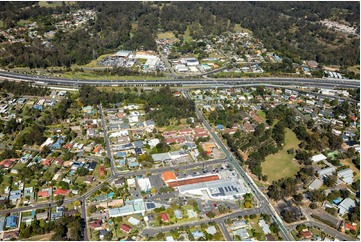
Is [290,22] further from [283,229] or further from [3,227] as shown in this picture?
[3,227]

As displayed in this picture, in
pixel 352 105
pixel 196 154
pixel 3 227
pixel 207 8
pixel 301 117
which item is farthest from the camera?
pixel 207 8

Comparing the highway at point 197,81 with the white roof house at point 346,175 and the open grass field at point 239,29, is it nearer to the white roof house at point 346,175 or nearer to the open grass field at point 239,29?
the white roof house at point 346,175

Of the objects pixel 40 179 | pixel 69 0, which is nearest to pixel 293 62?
pixel 40 179

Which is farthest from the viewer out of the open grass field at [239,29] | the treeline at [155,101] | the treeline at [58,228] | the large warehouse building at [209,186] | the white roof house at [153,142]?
the open grass field at [239,29]

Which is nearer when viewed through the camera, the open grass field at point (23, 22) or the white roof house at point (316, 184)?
the white roof house at point (316, 184)

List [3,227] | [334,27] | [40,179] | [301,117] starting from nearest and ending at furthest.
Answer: [3,227] < [40,179] < [301,117] < [334,27]

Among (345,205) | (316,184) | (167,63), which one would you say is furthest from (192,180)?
(167,63)

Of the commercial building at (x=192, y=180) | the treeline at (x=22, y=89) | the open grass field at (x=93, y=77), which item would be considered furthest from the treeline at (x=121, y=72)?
the commercial building at (x=192, y=180)
